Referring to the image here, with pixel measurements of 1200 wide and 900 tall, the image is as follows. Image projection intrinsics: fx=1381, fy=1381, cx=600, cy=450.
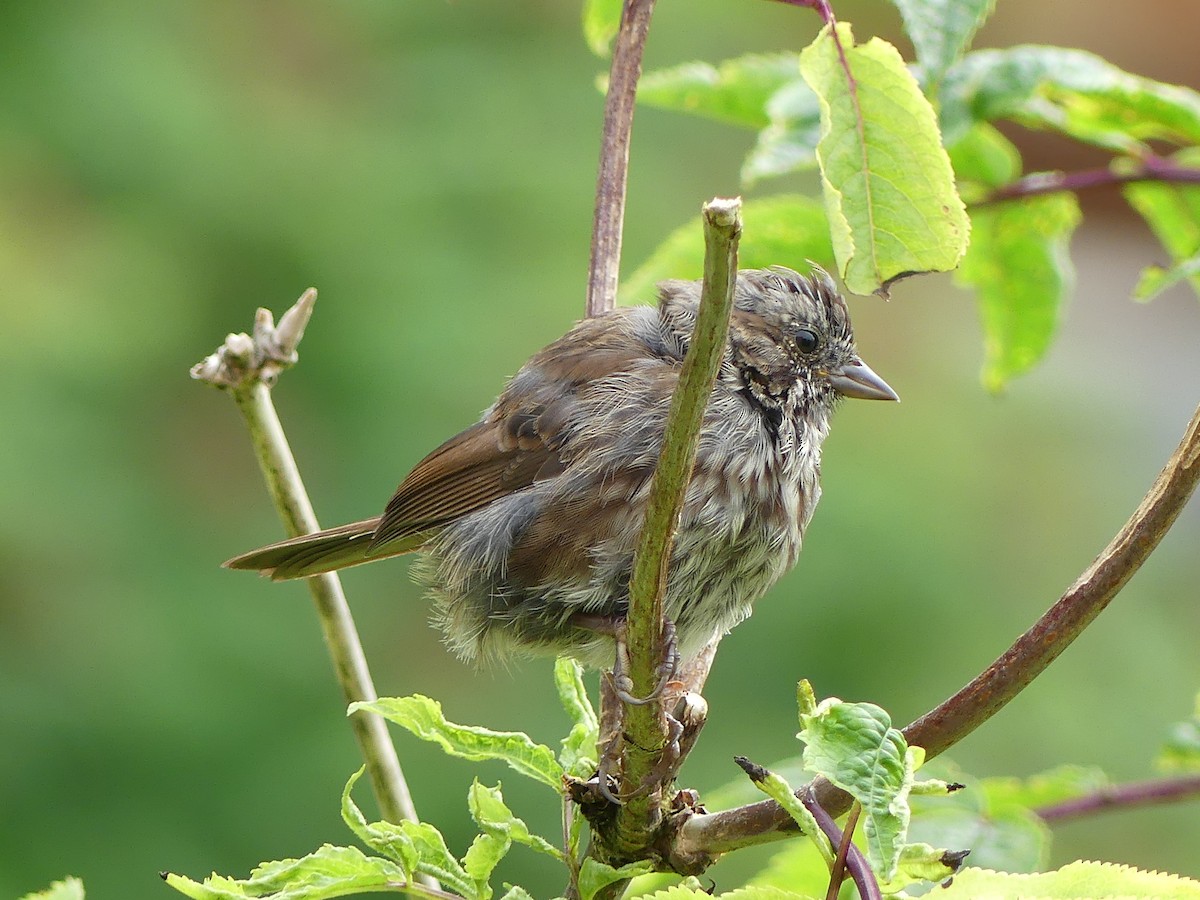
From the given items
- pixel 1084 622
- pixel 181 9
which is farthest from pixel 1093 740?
pixel 181 9

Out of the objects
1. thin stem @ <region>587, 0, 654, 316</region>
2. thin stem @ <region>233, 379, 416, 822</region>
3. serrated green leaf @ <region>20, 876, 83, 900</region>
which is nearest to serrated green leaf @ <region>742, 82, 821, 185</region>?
thin stem @ <region>587, 0, 654, 316</region>

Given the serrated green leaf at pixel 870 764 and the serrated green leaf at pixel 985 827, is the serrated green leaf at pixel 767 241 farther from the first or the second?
the serrated green leaf at pixel 870 764

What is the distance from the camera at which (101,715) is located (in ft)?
16.7

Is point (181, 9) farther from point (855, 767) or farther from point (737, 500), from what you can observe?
point (855, 767)

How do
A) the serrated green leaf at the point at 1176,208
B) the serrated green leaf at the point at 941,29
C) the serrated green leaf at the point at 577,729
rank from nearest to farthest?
the serrated green leaf at the point at 941,29 → the serrated green leaf at the point at 577,729 → the serrated green leaf at the point at 1176,208

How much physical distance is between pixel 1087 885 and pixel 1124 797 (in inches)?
41.3

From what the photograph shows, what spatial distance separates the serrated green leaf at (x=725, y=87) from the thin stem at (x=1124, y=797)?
1.37 metres

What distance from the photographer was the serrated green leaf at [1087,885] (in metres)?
1.29

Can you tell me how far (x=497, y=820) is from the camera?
5.67 feet

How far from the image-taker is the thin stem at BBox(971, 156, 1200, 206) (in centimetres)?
245

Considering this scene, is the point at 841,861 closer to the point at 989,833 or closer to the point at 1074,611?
the point at 1074,611

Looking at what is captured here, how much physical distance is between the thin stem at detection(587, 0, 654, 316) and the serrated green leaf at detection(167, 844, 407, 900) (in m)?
1.32

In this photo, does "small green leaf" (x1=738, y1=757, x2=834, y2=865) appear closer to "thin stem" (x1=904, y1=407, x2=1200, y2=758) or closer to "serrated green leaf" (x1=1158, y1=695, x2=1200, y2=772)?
"thin stem" (x1=904, y1=407, x2=1200, y2=758)

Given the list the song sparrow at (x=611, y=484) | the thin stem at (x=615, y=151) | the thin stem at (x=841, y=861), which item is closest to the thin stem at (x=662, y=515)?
the thin stem at (x=841, y=861)
